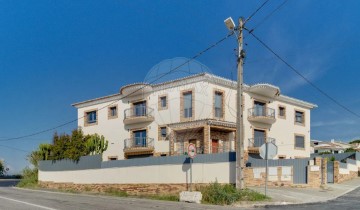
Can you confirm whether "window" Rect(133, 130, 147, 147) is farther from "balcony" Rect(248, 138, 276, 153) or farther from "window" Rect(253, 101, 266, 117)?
"window" Rect(253, 101, 266, 117)

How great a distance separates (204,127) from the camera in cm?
3053

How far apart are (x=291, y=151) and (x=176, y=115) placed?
533 inches

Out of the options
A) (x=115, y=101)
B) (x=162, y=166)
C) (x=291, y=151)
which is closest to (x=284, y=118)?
(x=291, y=151)

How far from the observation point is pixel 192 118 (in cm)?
3216

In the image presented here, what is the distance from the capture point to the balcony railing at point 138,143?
35.2 metres

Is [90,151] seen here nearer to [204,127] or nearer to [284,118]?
[204,127]

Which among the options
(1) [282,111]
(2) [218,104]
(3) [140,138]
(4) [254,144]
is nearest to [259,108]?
(4) [254,144]

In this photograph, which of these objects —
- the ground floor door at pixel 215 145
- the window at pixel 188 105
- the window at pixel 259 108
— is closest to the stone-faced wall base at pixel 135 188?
the ground floor door at pixel 215 145

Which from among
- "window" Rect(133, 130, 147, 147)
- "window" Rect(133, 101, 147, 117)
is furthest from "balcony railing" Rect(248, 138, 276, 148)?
"window" Rect(133, 101, 147, 117)

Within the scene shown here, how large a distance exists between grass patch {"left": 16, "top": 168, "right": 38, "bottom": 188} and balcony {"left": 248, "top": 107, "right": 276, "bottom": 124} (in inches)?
784

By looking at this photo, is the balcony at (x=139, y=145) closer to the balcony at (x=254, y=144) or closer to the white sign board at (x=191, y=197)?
the balcony at (x=254, y=144)

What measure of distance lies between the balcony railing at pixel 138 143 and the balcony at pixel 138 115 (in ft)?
5.32

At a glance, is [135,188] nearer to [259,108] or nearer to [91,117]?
[259,108]

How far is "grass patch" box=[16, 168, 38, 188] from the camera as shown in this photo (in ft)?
113
